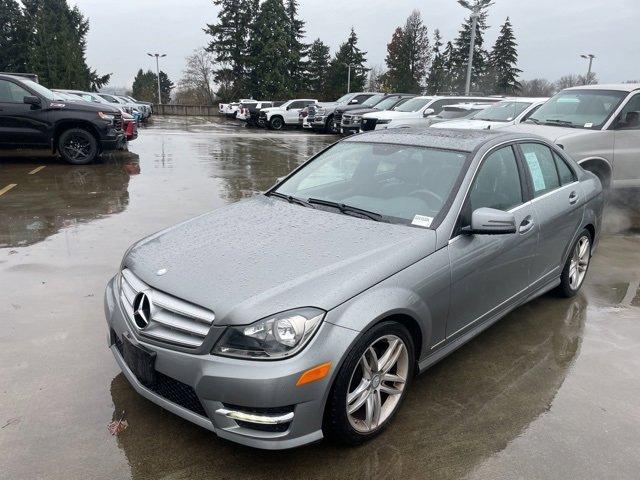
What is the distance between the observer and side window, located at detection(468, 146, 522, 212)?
358cm

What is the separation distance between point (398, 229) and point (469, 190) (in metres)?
0.62

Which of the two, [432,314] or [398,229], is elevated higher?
[398,229]

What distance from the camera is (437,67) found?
6438 centimetres

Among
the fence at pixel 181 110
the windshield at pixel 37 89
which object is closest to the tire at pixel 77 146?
the windshield at pixel 37 89

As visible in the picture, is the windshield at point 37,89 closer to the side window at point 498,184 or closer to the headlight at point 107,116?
the headlight at point 107,116

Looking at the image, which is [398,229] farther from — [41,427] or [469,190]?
[41,427]

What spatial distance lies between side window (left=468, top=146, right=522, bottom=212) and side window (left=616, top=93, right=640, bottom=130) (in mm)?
4709

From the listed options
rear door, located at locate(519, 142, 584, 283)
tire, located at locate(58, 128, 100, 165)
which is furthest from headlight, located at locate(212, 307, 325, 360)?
tire, located at locate(58, 128, 100, 165)

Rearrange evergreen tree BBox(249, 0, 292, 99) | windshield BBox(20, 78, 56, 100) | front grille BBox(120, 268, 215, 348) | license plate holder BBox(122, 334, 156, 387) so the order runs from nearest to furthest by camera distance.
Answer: front grille BBox(120, 268, 215, 348) → license plate holder BBox(122, 334, 156, 387) → windshield BBox(20, 78, 56, 100) → evergreen tree BBox(249, 0, 292, 99)

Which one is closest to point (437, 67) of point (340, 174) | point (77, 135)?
point (77, 135)

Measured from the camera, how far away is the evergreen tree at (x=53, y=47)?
42969 millimetres

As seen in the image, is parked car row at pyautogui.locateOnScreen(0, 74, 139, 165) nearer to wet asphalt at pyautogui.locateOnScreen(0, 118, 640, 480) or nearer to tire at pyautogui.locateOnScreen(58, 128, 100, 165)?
tire at pyautogui.locateOnScreen(58, 128, 100, 165)

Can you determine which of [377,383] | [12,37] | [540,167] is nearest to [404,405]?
[377,383]

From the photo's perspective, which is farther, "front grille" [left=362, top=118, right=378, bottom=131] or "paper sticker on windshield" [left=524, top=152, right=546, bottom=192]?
"front grille" [left=362, top=118, right=378, bottom=131]
